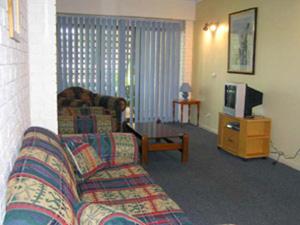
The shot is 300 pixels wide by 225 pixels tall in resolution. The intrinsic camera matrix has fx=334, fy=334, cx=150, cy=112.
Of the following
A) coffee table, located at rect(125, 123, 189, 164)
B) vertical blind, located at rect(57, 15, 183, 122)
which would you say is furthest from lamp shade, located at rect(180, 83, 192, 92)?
coffee table, located at rect(125, 123, 189, 164)

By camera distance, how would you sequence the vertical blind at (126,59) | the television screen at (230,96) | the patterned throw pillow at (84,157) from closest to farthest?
the patterned throw pillow at (84,157)
the television screen at (230,96)
the vertical blind at (126,59)

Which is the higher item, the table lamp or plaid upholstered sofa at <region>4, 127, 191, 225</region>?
the table lamp

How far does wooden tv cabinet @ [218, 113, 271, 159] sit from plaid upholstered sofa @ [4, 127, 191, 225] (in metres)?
2.11

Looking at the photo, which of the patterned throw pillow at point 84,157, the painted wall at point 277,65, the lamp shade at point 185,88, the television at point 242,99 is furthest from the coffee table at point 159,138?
the lamp shade at point 185,88

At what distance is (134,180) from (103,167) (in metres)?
0.37

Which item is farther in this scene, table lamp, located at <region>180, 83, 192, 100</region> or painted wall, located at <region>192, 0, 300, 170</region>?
table lamp, located at <region>180, 83, 192, 100</region>

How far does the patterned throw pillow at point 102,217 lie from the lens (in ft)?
3.82

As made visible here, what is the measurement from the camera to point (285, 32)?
436 cm

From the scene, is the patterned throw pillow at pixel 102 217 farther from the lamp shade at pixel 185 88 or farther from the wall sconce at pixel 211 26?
the lamp shade at pixel 185 88

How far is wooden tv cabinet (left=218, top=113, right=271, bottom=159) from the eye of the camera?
4492 millimetres

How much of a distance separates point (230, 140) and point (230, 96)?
637 mm

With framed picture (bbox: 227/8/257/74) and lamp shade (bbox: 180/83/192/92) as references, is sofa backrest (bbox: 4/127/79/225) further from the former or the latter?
lamp shade (bbox: 180/83/192/92)

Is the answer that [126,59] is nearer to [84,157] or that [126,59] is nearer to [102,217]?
[84,157]

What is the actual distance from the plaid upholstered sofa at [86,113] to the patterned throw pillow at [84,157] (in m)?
0.80
